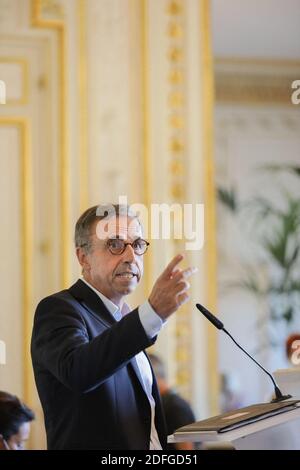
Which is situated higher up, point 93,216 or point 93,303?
point 93,216

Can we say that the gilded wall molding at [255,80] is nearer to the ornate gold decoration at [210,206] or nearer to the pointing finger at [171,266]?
the ornate gold decoration at [210,206]

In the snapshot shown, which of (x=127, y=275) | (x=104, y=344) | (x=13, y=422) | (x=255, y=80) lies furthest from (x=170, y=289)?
(x=255, y=80)

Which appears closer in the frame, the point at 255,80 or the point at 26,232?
the point at 26,232

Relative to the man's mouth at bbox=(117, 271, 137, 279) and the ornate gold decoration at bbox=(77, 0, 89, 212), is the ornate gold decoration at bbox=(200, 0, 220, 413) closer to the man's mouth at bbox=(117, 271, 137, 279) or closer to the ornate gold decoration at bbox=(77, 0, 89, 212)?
the ornate gold decoration at bbox=(77, 0, 89, 212)

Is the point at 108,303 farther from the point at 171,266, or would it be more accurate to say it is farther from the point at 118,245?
the point at 171,266

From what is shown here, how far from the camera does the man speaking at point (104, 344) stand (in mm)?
1909

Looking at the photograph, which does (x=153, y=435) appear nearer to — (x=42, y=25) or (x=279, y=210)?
(x=42, y=25)

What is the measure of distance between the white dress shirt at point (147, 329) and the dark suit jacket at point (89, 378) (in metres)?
0.02

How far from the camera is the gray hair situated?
7.30 feet

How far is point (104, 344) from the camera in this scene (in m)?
1.92

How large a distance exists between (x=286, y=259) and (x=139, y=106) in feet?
5.21

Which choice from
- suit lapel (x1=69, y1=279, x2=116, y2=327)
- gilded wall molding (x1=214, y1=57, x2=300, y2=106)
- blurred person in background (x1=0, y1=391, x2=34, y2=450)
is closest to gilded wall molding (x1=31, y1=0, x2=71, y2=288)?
gilded wall molding (x1=214, y1=57, x2=300, y2=106)

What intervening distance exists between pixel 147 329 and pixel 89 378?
15 centimetres

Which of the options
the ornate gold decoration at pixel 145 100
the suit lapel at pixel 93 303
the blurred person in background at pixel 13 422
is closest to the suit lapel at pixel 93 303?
the suit lapel at pixel 93 303
